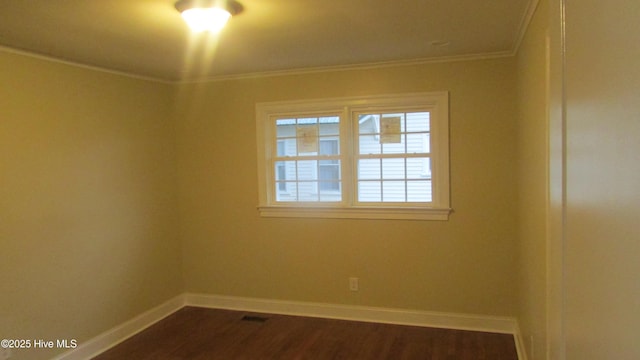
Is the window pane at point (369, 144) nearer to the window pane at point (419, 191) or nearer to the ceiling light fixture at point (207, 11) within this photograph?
the window pane at point (419, 191)

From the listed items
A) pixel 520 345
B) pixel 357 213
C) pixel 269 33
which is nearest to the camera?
pixel 269 33

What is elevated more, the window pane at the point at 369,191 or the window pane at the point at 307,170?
the window pane at the point at 307,170

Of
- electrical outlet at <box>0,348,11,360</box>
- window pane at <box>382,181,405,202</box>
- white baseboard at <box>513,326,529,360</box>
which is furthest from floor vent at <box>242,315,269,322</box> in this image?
white baseboard at <box>513,326,529,360</box>

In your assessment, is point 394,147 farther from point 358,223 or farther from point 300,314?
point 300,314

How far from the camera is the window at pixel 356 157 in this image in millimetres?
3895

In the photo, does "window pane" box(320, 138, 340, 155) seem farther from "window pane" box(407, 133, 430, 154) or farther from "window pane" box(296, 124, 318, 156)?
"window pane" box(407, 133, 430, 154)

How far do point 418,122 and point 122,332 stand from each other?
317cm

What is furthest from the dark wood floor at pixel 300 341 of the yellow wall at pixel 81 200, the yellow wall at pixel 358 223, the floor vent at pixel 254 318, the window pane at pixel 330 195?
the window pane at pixel 330 195

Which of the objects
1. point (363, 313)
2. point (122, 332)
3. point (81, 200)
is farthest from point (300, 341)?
point (81, 200)

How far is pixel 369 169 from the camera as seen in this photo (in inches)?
162

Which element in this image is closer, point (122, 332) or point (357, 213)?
point (122, 332)

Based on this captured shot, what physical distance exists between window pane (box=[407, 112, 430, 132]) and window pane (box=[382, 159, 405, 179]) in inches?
12.1

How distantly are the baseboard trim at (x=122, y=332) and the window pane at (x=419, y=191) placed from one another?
2.59m

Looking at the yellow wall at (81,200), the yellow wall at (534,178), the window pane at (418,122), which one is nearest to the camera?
the yellow wall at (534,178)
